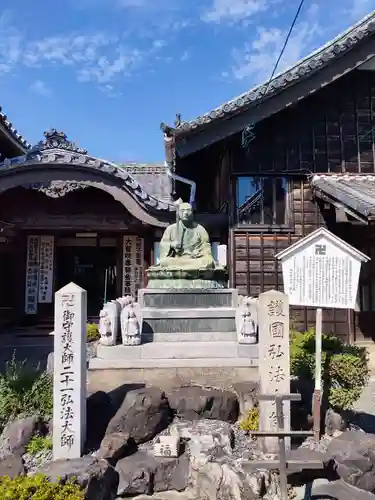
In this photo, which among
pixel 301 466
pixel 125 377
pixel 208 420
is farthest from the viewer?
pixel 125 377

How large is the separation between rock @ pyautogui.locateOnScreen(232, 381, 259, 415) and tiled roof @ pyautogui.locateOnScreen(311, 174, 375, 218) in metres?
4.75

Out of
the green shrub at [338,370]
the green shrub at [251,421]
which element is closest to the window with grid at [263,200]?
the green shrub at [338,370]

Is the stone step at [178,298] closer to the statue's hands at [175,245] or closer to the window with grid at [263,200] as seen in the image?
the statue's hands at [175,245]

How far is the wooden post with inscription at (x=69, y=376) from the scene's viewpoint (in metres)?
4.10

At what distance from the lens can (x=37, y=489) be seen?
10.7 feet

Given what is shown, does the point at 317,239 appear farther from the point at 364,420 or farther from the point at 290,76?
the point at 290,76

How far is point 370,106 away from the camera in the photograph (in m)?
11.2

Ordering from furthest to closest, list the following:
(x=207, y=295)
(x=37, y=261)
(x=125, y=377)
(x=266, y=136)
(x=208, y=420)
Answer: (x=37, y=261), (x=266, y=136), (x=207, y=295), (x=125, y=377), (x=208, y=420)

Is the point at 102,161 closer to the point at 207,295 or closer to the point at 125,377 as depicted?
the point at 207,295

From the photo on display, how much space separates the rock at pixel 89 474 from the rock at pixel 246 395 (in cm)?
173

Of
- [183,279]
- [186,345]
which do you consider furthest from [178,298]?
[186,345]

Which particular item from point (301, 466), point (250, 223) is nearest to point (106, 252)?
point (250, 223)

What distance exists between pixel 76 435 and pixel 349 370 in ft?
11.1

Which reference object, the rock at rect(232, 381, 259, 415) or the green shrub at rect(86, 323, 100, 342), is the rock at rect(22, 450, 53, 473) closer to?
the rock at rect(232, 381, 259, 415)
